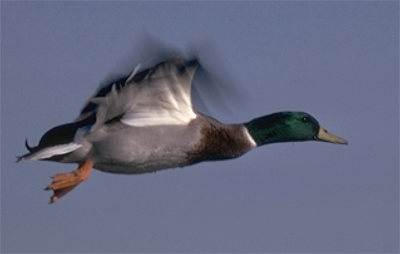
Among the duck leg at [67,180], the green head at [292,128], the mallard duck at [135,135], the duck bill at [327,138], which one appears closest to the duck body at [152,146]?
the mallard duck at [135,135]

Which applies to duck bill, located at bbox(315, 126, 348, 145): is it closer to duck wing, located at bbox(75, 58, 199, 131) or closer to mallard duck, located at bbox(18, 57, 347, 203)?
mallard duck, located at bbox(18, 57, 347, 203)

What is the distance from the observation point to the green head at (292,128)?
45.2ft

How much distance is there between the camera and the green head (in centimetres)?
1378

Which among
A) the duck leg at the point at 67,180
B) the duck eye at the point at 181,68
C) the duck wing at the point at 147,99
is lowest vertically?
the duck leg at the point at 67,180

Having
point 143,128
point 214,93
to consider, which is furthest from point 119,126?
point 214,93

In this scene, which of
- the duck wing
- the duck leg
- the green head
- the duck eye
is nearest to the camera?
the duck eye

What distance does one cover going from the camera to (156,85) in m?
12.0

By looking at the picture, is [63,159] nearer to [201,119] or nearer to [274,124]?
[201,119]

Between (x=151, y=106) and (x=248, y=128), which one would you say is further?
(x=248, y=128)

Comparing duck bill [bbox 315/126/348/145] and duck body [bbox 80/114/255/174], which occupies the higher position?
duck body [bbox 80/114/255/174]

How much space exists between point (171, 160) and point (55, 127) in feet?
4.92

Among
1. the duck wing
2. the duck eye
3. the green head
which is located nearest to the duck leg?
the duck wing

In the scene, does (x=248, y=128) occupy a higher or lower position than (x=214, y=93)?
lower

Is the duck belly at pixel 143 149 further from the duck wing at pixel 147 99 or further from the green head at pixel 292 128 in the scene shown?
the green head at pixel 292 128
